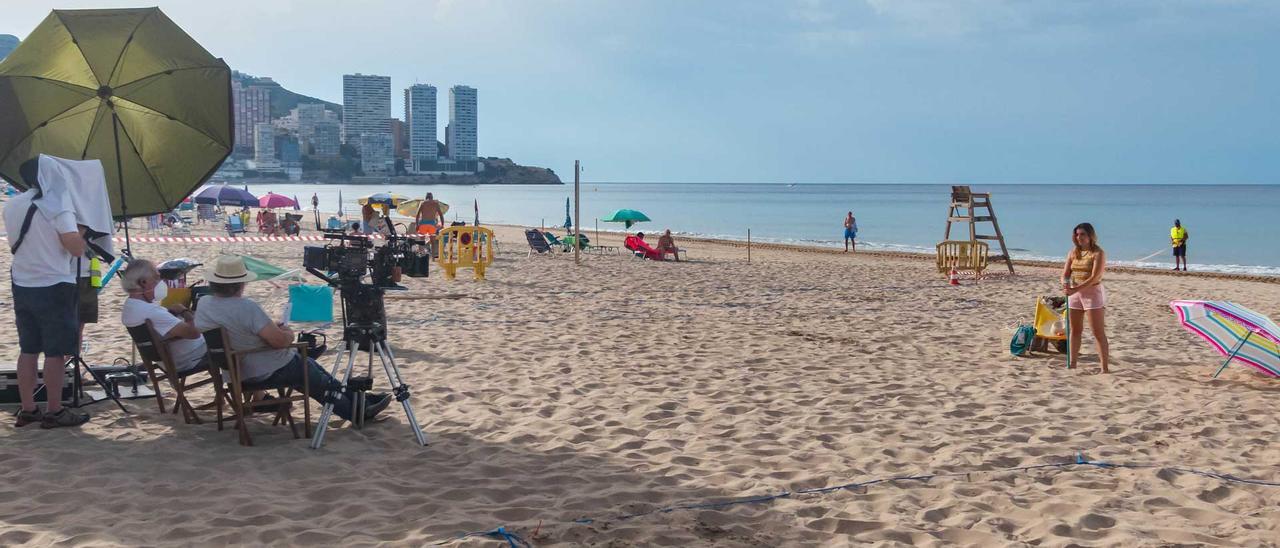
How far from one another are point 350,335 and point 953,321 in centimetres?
664

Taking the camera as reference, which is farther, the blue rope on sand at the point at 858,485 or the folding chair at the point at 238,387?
the folding chair at the point at 238,387

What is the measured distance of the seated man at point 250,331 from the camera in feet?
14.3

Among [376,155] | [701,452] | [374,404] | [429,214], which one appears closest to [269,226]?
[429,214]

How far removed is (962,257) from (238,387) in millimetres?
12715

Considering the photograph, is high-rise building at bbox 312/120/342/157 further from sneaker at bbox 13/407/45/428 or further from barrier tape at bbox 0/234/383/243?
sneaker at bbox 13/407/45/428

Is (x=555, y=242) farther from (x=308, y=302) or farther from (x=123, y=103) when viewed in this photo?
(x=123, y=103)

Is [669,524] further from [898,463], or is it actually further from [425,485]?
[898,463]

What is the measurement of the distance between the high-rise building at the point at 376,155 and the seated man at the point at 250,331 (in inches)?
7096

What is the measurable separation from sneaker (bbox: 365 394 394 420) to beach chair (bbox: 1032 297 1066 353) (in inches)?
196

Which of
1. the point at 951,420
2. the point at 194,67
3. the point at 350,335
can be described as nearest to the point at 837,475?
the point at 951,420

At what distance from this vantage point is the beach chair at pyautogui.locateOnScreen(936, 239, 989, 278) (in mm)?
14789

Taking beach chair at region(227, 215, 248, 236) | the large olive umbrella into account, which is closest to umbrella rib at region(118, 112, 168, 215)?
the large olive umbrella

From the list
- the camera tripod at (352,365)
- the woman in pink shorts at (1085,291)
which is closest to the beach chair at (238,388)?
the camera tripod at (352,365)

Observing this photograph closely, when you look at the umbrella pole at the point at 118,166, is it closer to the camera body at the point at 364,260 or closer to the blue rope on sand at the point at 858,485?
the camera body at the point at 364,260
